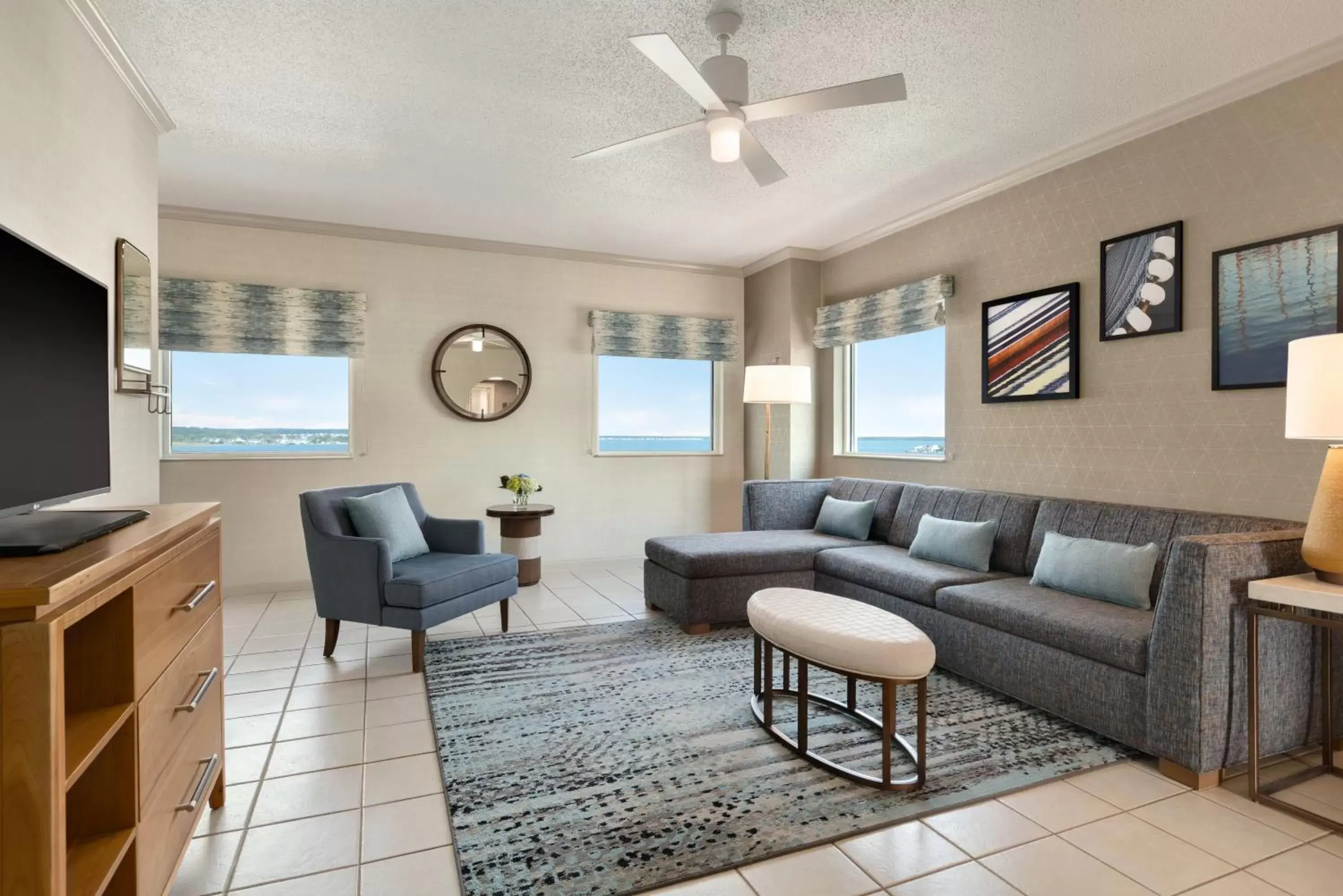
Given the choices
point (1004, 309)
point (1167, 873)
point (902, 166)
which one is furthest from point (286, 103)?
point (1167, 873)

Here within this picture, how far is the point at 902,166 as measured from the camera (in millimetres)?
3855

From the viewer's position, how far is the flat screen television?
1.31 meters

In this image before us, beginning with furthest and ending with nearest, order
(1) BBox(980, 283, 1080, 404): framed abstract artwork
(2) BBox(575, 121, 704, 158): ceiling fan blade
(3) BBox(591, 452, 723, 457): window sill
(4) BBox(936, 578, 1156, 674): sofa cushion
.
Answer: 1. (3) BBox(591, 452, 723, 457): window sill
2. (1) BBox(980, 283, 1080, 404): framed abstract artwork
3. (2) BBox(575, 121, 704, 158): ceiling fan blade
4. (4) BBox(936, 578, 1156, 674): sofa cushion

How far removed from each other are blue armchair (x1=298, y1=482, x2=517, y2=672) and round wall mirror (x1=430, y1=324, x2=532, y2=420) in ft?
5.78

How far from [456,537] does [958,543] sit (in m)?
2.71

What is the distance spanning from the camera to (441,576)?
10.9 feet

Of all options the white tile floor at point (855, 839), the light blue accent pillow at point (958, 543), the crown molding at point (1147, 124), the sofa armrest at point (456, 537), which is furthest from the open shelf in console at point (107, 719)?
the crown molding at point (1147, 124)

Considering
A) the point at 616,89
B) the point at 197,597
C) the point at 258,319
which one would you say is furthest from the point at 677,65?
the point at 258,319

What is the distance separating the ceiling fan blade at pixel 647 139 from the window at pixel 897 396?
2.60 meters

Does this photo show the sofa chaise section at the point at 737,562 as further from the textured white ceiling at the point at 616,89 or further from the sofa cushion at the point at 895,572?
the textured white ceiling at the point at 616,89

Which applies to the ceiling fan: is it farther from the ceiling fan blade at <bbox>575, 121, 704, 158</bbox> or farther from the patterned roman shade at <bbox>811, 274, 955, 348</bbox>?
the patterned roman shade at <bbox>811, 274, 955, 348</bbox>

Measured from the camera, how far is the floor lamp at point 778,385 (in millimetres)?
4953

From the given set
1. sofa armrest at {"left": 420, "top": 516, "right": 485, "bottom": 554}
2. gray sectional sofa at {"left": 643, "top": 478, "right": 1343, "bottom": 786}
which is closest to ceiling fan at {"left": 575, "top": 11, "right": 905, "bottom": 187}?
gray sectional sofa at {"left": 643, "top": 478, "right": 1343, "bottom": 786}

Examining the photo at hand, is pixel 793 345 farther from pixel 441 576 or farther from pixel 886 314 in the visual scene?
pixel 441 576
